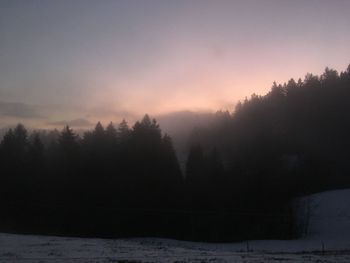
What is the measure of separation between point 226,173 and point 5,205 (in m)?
33.1

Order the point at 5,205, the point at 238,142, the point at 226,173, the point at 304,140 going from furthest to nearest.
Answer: the point at 238,142 < the point at 304,140 < the point at 226,173 < the point at 5,205

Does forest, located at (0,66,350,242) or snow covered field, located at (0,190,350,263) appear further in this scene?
forest, located at (0,66,350,242)

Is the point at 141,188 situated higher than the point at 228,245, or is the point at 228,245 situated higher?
the point at 141,188

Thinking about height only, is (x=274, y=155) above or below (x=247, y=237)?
above

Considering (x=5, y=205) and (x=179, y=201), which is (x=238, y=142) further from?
(x=5, y=205)

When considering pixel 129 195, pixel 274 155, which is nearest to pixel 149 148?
pixel 129 195

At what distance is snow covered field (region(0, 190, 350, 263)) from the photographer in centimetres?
3359

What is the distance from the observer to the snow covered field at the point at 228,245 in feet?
110

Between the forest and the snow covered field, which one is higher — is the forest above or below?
above

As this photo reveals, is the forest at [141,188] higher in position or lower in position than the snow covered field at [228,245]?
higher

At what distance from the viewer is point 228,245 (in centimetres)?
6962

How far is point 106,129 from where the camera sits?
302ft

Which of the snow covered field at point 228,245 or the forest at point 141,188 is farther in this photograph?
the forest at point 141,188

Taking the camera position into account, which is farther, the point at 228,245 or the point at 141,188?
the point at 141,188
